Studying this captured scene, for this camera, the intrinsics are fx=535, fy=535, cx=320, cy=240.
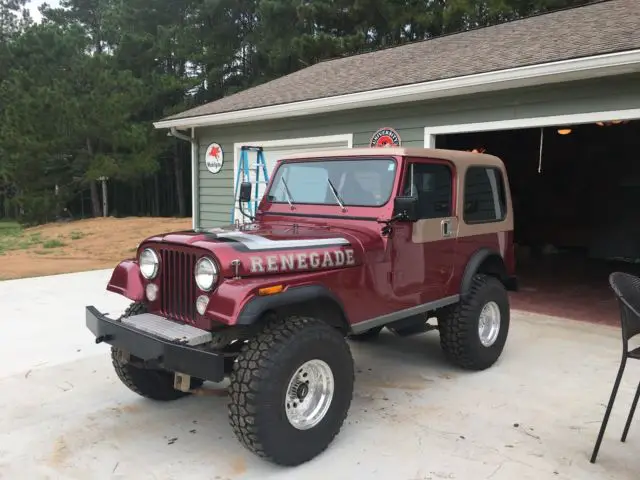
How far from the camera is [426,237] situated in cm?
396

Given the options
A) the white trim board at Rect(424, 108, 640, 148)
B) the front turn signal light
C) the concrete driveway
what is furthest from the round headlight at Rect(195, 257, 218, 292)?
the white trim board at Rect(424, 108, 640, 148)

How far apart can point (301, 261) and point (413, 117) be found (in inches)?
203

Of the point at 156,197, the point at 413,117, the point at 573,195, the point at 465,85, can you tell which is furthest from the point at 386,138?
the point at 156,197

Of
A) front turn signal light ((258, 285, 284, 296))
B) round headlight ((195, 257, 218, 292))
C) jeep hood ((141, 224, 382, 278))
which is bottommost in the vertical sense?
front turn signal light ((258, 285, 284, 296))

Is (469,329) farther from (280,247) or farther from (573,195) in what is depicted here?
(573,195)

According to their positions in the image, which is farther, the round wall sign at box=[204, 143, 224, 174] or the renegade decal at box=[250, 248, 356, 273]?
the round wall sign at box=[204, 143, 224, 174]

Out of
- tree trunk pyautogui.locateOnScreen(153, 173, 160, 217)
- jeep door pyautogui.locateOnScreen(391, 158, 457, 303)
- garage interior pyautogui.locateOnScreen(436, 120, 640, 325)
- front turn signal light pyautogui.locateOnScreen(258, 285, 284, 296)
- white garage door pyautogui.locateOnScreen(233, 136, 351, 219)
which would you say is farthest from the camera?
tree trunk pyautogui.locateOnScreen(153, 173, 160, 217)

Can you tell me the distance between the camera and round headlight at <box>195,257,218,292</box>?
296 centimetres

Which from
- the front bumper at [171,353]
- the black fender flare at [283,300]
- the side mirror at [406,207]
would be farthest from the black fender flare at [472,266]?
the front bumper at [171,353]

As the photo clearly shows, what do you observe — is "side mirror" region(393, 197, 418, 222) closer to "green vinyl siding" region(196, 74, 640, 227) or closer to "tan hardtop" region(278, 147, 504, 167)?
"tan hardtop" region(278, 147, 504, 167)

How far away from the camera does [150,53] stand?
2908cm

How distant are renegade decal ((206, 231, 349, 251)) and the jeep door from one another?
0.54m

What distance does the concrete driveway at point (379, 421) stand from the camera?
3.02 meters

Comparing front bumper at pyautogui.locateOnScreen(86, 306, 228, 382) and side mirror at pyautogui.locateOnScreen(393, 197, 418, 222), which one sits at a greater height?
side mirror at pyautogui.locateOnScreen(393, 197, 418, 222)
